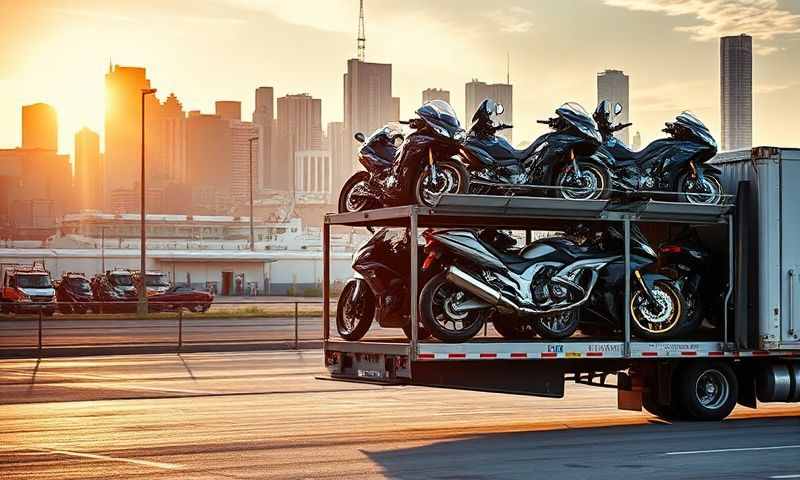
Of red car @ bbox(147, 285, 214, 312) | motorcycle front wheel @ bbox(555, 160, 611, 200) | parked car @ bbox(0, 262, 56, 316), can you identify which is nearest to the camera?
motorcycle front wheel @ bbox(555, 160, 611, 200)

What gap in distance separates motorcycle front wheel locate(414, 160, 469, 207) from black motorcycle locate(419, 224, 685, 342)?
1.70 feet

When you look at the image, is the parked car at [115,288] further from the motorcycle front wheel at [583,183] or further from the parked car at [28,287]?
the motorcycle front wheel at [583,183]

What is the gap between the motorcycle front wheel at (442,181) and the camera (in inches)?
626

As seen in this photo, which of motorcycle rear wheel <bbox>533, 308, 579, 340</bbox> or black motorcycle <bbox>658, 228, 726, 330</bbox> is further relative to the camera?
black motorcycle <bbox>658, 228, 726, 330</bbox>

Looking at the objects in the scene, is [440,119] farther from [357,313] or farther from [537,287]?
[357,313]

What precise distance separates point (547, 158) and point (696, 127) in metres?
2.40

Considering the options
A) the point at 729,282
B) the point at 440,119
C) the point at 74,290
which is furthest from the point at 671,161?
the point at 74,290

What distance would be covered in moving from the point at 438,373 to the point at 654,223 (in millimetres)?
3759

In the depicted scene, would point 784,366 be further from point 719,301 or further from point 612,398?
point 612,398

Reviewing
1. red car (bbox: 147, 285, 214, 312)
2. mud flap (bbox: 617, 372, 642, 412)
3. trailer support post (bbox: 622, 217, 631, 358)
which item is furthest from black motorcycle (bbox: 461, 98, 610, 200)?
red car (bbox: 147, 285, 214, 312)

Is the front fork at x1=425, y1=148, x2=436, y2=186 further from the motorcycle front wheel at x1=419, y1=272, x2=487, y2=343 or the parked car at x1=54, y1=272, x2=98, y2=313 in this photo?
the parked car at x1=54, y1=272, x2=98, y2=313

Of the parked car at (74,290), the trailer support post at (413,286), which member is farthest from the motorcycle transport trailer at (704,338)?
the parked car at (74,290)

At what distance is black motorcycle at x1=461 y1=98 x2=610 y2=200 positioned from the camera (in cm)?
1678

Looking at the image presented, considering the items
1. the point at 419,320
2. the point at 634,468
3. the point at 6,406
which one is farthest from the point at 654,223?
the point at 6,406
